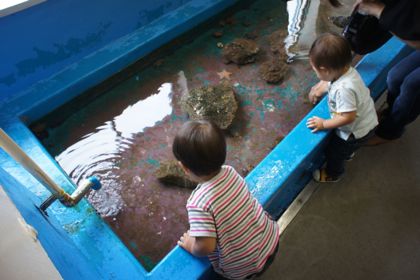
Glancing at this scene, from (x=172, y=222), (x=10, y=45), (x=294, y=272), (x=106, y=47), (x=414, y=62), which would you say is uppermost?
(x=10, y=45)

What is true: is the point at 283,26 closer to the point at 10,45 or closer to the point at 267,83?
the point at 267,83

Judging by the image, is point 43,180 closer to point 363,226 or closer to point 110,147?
point 110,147

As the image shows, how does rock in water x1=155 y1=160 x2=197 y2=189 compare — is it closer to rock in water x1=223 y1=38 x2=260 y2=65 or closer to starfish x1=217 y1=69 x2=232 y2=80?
starfish x1=217 y1=69 x2=232 y2=80

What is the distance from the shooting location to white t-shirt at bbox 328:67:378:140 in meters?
1.50

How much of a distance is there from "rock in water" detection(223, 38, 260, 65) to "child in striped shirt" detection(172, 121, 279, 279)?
1.59 m

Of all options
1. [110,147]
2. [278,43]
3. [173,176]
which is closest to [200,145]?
[173,176]

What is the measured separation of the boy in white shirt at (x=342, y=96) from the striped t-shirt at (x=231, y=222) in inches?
29.3

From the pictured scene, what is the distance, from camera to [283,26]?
2850mm

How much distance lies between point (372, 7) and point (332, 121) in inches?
23.5

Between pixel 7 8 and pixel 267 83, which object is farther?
pixel 267 83

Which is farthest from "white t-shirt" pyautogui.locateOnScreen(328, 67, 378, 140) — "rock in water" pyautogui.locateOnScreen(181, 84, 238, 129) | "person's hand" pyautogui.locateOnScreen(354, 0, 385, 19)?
"rock in water" pyautogui.locateOnScreen(181, 84, 238, 129)

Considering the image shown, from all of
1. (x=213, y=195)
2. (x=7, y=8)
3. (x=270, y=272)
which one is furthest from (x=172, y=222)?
(x=7, y=8)

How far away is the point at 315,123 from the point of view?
175 cm

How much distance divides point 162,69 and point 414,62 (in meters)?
1.83
